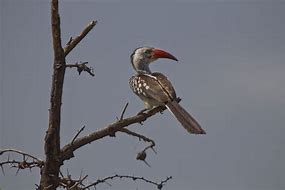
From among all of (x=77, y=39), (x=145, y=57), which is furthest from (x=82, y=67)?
(x=145, y=57)

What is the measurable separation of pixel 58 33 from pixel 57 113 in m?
0.50

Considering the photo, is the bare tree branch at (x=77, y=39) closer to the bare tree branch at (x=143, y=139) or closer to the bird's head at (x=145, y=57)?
the bare tree branch at (x=143, y=139)

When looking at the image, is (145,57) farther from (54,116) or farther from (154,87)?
(54,116)

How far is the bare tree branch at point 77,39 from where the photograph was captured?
327 cm

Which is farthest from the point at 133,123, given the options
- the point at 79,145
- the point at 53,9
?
the point at 53,9

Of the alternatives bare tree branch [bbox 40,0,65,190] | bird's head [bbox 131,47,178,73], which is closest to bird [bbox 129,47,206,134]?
bird's head [bbox 131,47,178,73]

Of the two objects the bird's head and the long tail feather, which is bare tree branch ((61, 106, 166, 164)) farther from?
the bird's head

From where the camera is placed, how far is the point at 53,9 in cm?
319

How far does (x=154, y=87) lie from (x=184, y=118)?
→ 69 centimetres

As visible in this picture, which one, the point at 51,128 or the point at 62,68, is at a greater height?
the point at 62,68

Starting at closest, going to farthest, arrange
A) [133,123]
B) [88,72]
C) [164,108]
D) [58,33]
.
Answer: [58,33] → [88,72] → [133,123] → [164,108]

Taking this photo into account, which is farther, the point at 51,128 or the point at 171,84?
the point at 171,84

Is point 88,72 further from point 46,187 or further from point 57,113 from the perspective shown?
point 46,187

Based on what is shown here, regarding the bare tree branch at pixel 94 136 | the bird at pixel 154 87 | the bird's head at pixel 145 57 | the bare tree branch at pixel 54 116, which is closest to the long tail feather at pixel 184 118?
the bird at pixel 154 87
